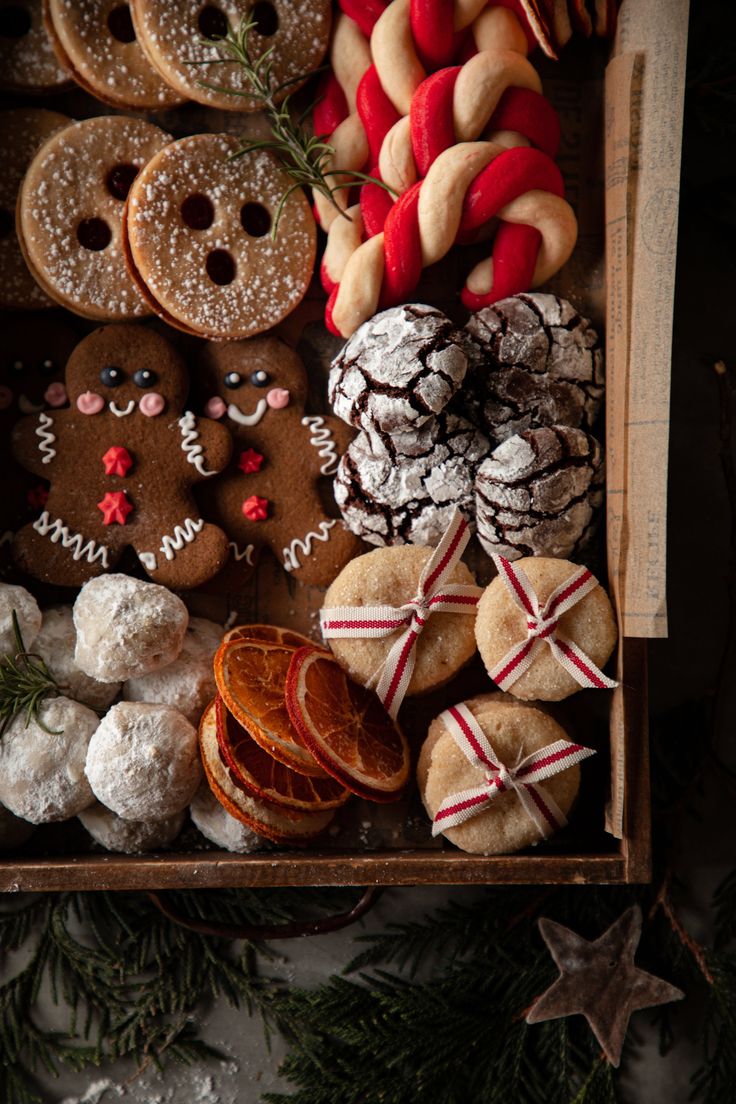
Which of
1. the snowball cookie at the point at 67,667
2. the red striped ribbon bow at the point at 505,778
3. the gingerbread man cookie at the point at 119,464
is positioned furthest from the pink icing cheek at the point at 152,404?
the red striped ribbon bow at the point at 505,778

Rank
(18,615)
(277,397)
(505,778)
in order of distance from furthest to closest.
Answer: (277,397), (18,615), (505,778)

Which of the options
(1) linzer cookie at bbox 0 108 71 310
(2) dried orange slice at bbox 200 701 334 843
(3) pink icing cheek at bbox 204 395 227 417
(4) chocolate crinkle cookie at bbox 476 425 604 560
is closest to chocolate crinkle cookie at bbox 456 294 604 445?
(4) chocolate crinkle cookie at bbox 476 425 604 560

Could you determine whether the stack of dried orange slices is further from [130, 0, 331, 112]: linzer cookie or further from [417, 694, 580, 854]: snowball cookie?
[130, 0, 331, 112]: linzer cookie

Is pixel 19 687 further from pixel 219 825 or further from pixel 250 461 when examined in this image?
pixel 250 461

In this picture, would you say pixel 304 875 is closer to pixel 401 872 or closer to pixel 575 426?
pixel 401 872

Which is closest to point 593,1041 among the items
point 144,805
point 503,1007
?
point 503,1007

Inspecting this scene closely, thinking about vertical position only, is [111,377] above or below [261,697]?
above

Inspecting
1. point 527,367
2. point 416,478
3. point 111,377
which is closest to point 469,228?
point 527,367
